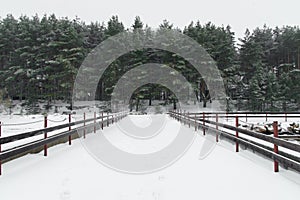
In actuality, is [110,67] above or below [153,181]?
above

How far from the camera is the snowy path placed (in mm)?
4461

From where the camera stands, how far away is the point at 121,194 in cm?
450

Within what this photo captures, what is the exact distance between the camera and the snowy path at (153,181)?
176 inches

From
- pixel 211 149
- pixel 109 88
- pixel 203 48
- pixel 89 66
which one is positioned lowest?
pixel 211 149

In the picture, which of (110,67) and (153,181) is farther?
(110,67)

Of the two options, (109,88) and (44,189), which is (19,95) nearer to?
(109,88)

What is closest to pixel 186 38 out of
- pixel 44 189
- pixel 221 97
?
pixel 221 97

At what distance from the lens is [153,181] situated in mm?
5246

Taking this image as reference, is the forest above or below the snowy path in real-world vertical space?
above

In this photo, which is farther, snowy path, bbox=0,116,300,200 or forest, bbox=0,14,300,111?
forest, bbox=0,14,300,111

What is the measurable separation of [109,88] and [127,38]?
33.7 feet

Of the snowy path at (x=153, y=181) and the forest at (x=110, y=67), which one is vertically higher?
the forest at (x=110, y=67)

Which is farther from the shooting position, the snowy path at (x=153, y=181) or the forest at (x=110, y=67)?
the forest at (x=110, y=67)

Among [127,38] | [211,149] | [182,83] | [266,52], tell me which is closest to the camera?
[211,149]
